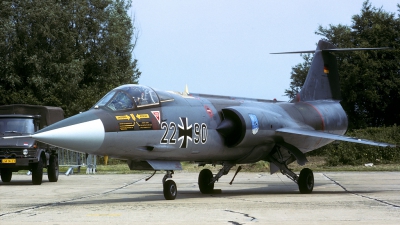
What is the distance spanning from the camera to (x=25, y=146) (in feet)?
62.5

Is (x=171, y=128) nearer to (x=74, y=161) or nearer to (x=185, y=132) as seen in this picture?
(x=185, y=132)

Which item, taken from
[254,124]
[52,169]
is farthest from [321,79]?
[52,169]

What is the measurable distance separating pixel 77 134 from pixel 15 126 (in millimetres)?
9115

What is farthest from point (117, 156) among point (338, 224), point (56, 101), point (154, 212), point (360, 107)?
point (360, 107)

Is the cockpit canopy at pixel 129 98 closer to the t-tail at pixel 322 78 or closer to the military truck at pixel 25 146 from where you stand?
the military truck at pixel 25 146

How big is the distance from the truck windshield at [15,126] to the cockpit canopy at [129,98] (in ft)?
25.6

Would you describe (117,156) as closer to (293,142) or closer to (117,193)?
(117,193)

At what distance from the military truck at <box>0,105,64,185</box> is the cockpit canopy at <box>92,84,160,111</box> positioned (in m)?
7.07

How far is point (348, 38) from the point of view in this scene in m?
53.0

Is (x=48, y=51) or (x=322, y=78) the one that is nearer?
(x=322, y=78)

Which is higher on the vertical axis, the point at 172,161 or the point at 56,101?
the point at 56,101

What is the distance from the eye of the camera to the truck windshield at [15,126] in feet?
65.1

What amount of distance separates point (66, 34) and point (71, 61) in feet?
6.61

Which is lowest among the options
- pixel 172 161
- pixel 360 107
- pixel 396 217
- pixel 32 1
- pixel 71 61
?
pixel 396 217
